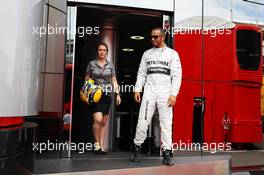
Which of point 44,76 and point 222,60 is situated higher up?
point 222,60

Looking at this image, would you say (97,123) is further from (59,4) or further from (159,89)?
(59,4)

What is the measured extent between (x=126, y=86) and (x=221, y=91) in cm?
309

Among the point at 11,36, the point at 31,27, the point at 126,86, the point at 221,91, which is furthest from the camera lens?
the point at 221,91

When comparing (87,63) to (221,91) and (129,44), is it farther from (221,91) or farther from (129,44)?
(221,91)

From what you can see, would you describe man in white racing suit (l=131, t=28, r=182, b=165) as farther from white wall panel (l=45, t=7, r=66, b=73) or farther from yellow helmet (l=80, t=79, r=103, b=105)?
white wall panel (l=45, t=7, r=66, b=73)

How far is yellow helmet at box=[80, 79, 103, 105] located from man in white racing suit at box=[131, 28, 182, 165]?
35.0 inches

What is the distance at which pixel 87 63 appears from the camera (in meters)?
6.51

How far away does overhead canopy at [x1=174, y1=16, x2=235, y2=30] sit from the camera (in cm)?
741

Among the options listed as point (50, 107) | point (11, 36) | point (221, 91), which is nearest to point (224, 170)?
point (50, 107)

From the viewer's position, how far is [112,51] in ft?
21.5

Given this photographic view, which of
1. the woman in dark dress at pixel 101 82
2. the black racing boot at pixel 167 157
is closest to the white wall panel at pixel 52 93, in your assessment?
the woman in dark dress at pixel 101 82

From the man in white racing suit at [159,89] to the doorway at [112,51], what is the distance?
2.70 ft

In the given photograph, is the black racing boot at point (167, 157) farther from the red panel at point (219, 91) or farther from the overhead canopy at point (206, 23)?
the red panel at point (219, 91)

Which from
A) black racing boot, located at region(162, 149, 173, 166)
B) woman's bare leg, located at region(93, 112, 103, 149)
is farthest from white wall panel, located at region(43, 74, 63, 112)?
black racing boot, located at region(162, 149, 173, 166)
